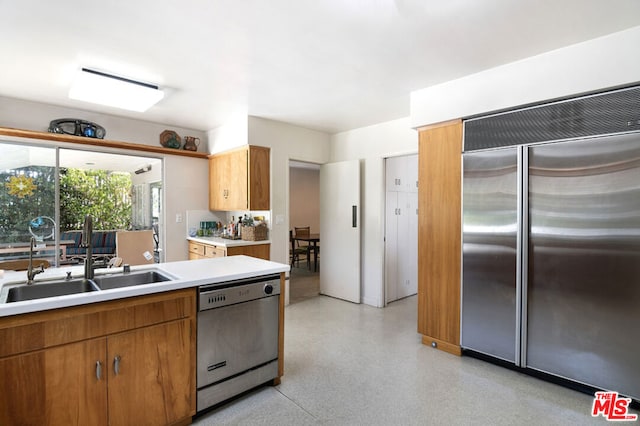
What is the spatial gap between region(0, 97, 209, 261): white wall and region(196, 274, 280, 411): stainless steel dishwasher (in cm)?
297

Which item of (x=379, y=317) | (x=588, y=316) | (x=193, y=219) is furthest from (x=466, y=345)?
(x=193, y=219)

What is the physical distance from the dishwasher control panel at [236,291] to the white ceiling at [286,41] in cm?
173

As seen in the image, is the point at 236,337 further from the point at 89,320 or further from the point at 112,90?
the point at 112,90

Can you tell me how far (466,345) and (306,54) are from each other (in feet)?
9.41

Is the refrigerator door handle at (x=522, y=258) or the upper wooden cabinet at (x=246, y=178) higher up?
the upper wooden cabinet at (x=246, y=178)

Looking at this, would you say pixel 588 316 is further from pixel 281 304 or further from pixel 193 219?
pixel 193 219

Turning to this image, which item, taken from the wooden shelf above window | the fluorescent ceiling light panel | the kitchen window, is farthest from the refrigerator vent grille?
the wooden shelf above window

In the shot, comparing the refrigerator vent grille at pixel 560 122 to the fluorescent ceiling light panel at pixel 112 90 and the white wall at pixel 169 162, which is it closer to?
the fluorescent ceiling light panel at pixel 112 90

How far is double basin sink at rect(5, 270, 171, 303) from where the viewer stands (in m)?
1.87

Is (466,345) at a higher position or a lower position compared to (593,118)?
lower

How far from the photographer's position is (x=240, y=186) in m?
4.31

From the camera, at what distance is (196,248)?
4.68m

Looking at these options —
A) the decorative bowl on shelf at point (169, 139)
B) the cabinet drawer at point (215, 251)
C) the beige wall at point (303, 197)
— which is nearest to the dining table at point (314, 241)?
the beige wall at point (303, 197)

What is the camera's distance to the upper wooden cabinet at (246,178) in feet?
13.7
